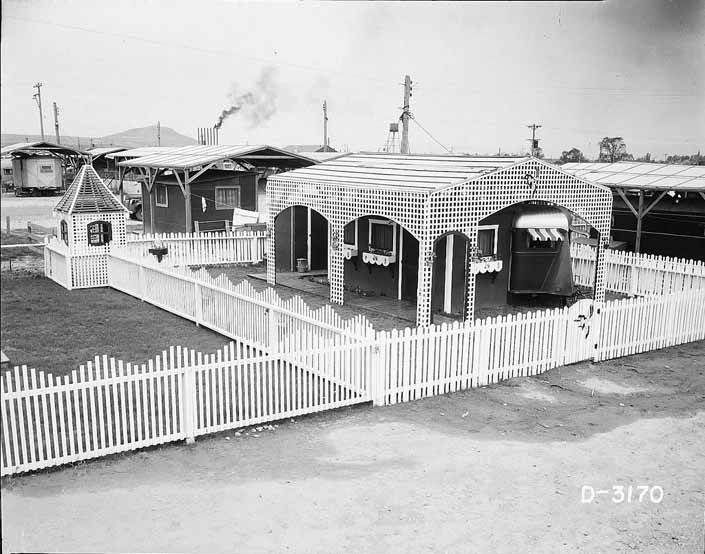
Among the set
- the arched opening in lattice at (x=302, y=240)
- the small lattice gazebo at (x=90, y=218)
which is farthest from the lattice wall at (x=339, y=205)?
the small lattice gazebo at (x=90, y=218)

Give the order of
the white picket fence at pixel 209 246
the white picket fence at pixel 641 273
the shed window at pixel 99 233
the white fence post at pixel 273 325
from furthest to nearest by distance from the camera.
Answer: the white picket fence at pixel 209 246 < the shed window at pixel 99 233 < the white picket fence at pixel 641 273 < the white fence post at pixel 273 325

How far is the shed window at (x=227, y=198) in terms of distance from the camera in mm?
24828

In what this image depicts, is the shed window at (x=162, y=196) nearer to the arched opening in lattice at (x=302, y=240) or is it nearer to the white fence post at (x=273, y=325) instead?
the arched opening in lattice at (x=302, y=240)

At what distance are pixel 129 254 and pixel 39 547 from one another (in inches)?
373

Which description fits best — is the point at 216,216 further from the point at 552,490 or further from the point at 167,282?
the point at 552,490

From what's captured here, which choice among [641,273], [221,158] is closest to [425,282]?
[641,273]

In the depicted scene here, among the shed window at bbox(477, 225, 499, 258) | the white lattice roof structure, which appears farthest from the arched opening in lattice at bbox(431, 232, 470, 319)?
the white lattice roof structure

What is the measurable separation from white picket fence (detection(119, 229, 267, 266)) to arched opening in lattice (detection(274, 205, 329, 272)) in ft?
7.88

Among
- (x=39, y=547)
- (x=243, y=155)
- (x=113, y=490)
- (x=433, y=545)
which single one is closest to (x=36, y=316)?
(x=113, y=490)

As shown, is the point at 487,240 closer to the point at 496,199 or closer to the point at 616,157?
the point at 496,199

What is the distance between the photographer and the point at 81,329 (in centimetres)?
945

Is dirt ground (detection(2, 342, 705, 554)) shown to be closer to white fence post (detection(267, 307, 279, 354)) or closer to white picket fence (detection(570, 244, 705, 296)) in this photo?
white fence post (detection(267, 307, 279, 354))

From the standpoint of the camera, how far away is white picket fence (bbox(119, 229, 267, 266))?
19.1 m

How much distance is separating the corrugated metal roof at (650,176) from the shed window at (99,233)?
36.5 ft
